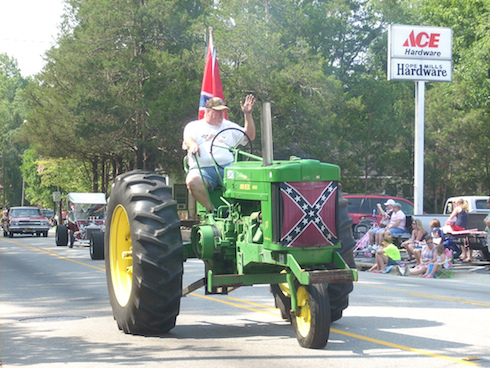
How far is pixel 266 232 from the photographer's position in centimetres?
698

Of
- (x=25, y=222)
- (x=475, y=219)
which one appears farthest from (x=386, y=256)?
(x=25, y=222)

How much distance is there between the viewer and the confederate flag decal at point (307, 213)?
6840 millimetres

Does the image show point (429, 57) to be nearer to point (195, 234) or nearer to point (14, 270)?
point (14, 270)

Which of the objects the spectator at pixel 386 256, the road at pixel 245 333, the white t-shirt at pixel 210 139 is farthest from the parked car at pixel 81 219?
the white t-shirt at pixel 210 139

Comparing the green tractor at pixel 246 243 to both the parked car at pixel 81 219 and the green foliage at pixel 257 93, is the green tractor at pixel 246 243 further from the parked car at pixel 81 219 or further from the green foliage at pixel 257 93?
the green foliage at pixel 257 93

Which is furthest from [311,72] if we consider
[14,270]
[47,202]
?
[47,202]

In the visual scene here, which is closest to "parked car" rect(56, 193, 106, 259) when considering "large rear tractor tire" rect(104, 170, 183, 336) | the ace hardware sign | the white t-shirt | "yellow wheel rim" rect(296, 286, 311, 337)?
the ace hardware sign

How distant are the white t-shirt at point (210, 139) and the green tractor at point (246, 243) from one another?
0.23m

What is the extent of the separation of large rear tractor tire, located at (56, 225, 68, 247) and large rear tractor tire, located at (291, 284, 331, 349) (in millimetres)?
22215

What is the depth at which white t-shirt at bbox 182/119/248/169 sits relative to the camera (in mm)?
8448

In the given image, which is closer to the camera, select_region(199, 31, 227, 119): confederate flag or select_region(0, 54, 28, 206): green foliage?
select_region(199, 31, 227, 119): confederate flag

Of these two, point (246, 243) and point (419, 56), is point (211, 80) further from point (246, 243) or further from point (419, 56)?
point (246, 243)

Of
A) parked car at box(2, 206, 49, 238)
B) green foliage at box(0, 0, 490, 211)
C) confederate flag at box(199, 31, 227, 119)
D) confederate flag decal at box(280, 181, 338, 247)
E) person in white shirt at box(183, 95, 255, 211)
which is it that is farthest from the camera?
parked car at box(2, 206, 49, 238)

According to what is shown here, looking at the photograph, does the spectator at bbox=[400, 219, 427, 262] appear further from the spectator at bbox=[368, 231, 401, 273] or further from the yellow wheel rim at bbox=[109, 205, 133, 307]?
the yellow wheel rim at bbox=[109, 205, 133, 307]
